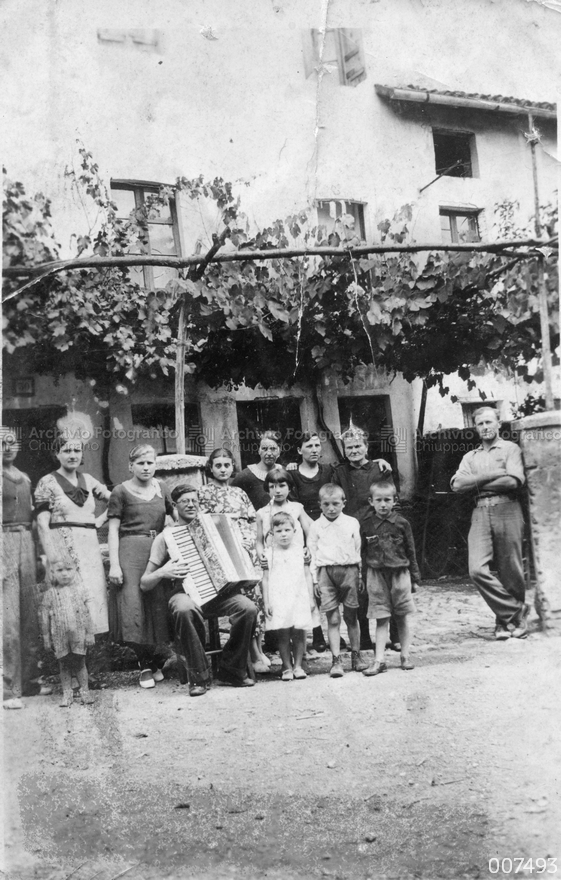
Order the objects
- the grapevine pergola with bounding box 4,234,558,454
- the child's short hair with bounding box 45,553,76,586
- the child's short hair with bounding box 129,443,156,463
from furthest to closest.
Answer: the child's short hair with bounding box 129,443,156,463 < the child's short hair with bounding box 45,553,76,586 < the grapevine pergola with bounding box 4,234,558,454

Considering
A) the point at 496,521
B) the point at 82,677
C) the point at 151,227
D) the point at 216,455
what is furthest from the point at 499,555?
the point at 151,227

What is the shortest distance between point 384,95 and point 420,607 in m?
2.49

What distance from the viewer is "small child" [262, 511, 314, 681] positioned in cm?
324

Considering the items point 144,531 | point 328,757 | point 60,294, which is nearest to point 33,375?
point 60,294

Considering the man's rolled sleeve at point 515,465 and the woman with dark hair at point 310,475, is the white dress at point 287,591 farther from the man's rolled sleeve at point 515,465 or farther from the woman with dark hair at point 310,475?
the man's rolled sleeve at point 515,465

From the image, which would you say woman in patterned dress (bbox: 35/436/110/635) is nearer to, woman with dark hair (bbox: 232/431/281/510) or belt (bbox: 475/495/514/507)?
woman with dark hair (bbox: 232/431/281/510)

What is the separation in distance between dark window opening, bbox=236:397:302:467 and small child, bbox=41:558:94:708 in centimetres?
103

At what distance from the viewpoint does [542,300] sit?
3.24 m

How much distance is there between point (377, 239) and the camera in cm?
321

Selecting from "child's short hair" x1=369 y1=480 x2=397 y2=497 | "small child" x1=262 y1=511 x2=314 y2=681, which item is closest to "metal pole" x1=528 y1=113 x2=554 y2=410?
"child's short hair" x1=369 y1=480 x2=397 y2=497

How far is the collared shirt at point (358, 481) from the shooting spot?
130 inches

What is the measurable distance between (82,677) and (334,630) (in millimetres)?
1209

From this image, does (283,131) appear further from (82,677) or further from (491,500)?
(82,677)

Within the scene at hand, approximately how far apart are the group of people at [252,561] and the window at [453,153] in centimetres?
121
